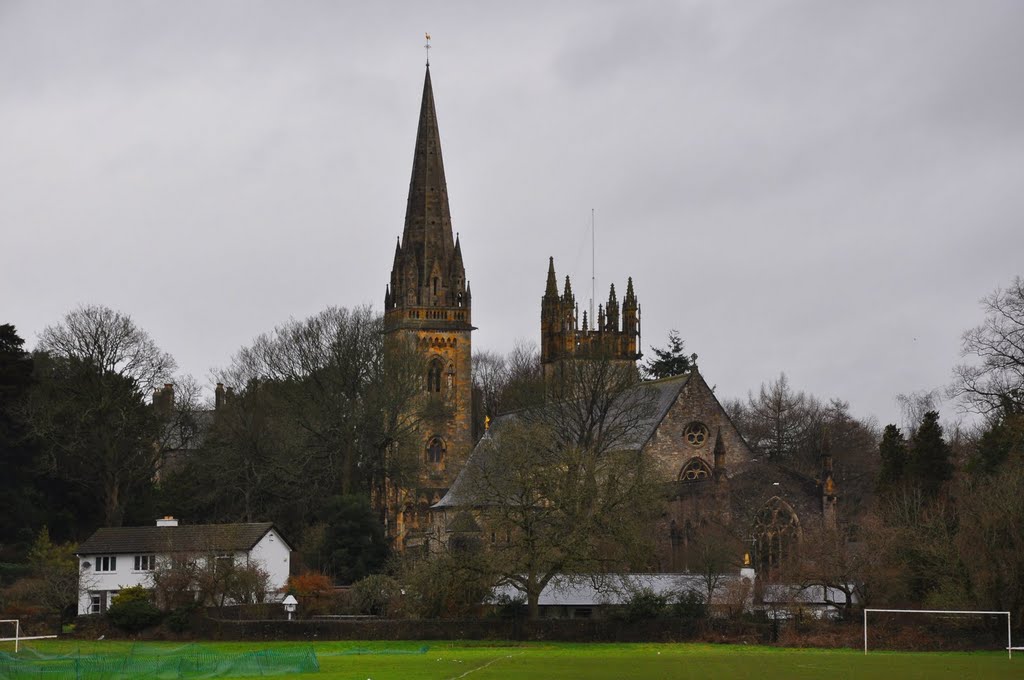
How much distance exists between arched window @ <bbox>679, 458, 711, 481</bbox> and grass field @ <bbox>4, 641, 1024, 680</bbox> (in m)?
31.3

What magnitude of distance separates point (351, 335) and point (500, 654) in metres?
44.9

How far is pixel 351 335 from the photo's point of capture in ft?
314

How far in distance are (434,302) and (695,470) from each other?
101 feet

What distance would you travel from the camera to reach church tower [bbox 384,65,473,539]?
369 feet

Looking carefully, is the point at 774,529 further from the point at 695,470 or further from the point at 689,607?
the point at 689,607

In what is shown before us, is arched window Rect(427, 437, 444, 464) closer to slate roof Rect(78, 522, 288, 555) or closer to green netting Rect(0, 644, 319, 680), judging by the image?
slate roof Rect(78, 522, 288, 555)

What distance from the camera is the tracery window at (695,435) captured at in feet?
291

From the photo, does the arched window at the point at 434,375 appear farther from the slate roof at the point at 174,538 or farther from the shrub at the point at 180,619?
the shrub at the point at 180,619

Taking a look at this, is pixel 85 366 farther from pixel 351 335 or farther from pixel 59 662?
pixel 59 662

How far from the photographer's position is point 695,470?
88688 mm

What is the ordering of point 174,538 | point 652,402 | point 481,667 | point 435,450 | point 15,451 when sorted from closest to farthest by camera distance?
point 481,667, point 174,538, point 15,451, point 652,402, point 435,450

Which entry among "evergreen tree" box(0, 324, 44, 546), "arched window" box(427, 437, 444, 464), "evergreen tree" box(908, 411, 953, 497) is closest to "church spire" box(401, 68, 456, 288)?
"arched window" box(427, 437, 444, 464)

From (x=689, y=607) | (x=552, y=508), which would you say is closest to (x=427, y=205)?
(x=552, y=508)

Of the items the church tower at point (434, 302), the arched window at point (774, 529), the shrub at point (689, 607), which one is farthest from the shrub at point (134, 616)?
the church tower at point (434, 302)
